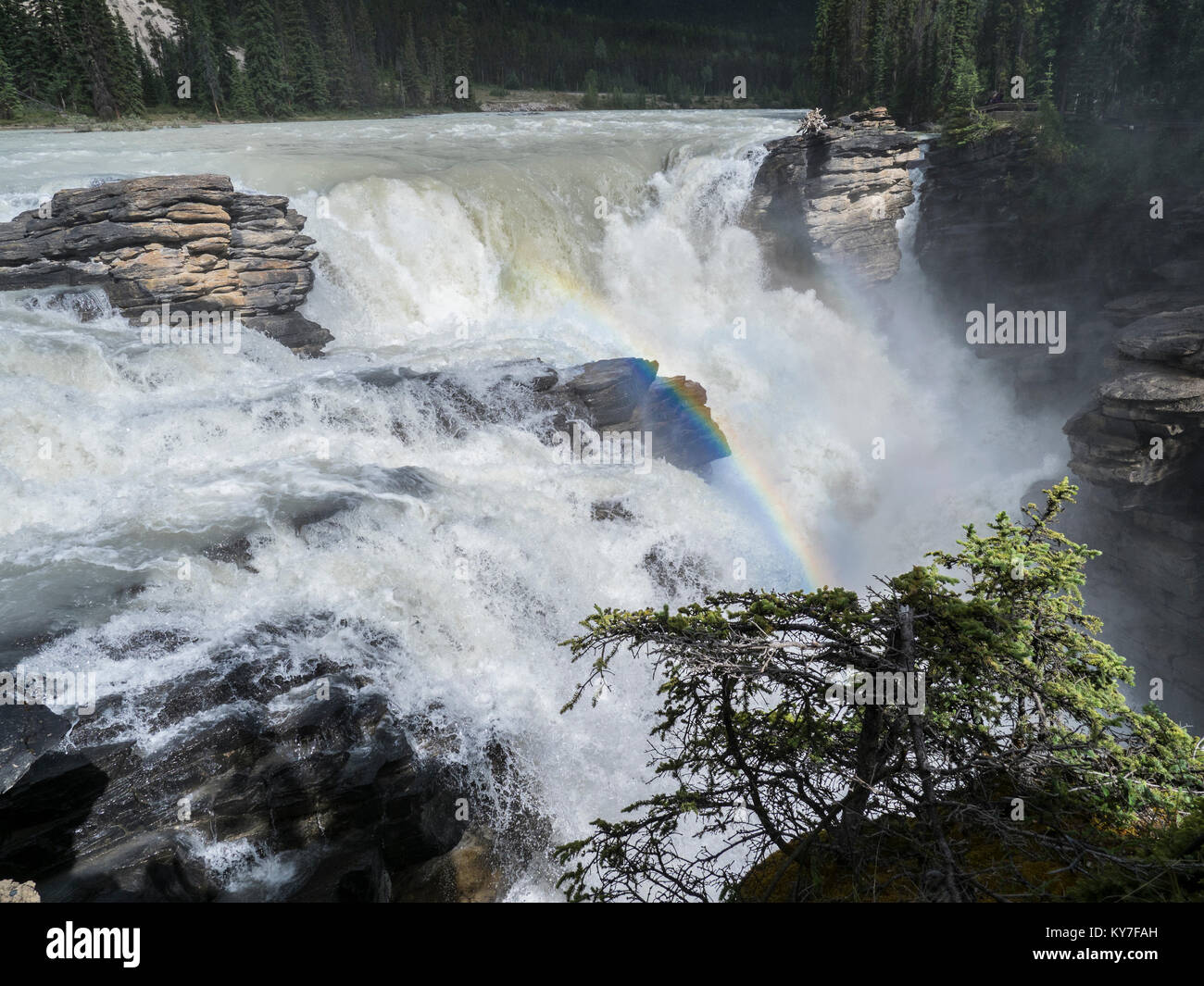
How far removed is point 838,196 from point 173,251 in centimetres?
2032

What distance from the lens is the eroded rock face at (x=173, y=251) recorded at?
54.3 feet

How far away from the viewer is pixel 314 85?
209 feet

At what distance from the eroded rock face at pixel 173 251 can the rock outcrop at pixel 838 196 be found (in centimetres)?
1583

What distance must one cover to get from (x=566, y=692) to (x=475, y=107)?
7426 centimetres

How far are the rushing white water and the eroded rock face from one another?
1.00m

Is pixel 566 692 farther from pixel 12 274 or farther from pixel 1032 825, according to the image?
pixel 12 274

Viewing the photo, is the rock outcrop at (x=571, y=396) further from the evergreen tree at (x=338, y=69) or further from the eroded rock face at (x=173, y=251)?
the evergreen tree at (x=338, y=69)

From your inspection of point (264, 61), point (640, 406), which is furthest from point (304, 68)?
point (640, 406)

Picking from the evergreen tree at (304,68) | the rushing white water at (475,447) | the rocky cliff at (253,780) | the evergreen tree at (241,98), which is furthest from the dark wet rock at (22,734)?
the evergreen tree at (304,68)

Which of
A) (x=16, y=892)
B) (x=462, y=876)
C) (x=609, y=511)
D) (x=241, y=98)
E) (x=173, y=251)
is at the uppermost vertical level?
(x=241, y=98)

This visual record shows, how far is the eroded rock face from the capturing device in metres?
16.6

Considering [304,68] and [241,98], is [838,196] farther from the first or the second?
[304,68]

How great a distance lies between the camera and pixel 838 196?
2559cm

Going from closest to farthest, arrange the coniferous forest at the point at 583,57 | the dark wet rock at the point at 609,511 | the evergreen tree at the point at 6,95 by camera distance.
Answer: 1. the dark wet rock at the point at 609,511
2. the coniferous forest at the point at 583,57
3. the evergreen tree at the point at 6,95
